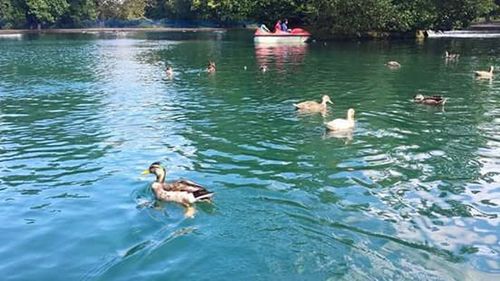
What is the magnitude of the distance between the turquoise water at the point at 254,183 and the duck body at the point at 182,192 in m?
0.24

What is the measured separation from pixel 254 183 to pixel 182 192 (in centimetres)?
237

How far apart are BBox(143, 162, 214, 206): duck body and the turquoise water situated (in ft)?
0.78

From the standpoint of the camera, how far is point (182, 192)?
12.8 m

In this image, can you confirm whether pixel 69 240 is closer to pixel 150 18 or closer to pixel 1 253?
pixel 1 253

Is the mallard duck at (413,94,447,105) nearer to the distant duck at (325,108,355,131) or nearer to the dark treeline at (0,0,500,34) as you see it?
the distant duck at (325,108,355,131)

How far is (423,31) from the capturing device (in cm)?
6819

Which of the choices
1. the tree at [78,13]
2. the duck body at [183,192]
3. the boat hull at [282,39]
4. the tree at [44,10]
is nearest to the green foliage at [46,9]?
the tree at [44,10]

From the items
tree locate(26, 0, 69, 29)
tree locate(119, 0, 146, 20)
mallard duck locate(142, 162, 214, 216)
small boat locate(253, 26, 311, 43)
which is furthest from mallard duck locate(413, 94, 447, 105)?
tree locate(119, 0, 146, 20)

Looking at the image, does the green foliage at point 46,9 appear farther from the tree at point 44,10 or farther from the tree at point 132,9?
the tree at point 132,9

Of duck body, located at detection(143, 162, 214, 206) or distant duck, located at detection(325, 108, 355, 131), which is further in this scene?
distant duck, located at detection(325, 108, 355, 131)

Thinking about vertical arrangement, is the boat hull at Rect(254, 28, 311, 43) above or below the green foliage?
below

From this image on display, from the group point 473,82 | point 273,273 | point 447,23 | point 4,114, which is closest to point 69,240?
point 273,273

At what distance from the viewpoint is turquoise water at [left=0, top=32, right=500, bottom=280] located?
10.4 m

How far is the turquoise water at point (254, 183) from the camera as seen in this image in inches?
410
